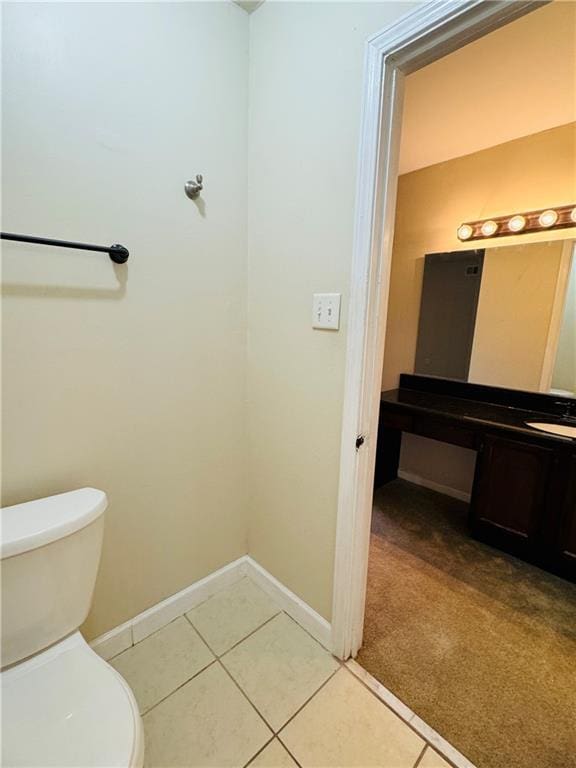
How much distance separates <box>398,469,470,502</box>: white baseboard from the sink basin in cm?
84

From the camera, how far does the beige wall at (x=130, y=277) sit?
37.0 inches

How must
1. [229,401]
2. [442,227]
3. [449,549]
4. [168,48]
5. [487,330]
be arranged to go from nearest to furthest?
[168,48] < [229,401] < [449,549] < [487,330] < [442,227]

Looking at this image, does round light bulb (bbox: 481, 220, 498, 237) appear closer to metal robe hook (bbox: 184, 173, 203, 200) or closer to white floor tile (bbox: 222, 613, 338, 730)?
metal robe hook (bbox: 184, 173, 203, 200)

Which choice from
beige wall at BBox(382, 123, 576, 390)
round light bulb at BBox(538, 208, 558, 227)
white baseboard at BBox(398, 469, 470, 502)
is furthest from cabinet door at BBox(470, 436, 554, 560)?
round light bulb at BBox(538, 208, 558, 227)

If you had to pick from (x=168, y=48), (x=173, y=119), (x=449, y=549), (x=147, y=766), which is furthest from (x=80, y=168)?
(x=449, y=549)

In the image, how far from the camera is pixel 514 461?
1.78m

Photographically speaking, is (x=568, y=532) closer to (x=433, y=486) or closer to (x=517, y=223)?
(x=433, y=486)

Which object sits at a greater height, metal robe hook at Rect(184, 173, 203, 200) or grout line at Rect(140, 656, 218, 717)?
metal robe hook at Rect(184, 173, 203, 200)

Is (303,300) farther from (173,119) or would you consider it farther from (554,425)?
(554,425)

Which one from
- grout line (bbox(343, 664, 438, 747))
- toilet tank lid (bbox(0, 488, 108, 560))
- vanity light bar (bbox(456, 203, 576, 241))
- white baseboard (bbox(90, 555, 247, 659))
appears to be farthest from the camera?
vanity light bar (bbox(456, 203, 576, 241))

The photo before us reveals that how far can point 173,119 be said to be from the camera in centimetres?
116

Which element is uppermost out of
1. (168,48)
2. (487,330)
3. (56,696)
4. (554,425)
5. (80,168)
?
(168,48)

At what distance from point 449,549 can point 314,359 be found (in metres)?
1.52

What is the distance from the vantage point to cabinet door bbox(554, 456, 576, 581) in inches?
63.1
